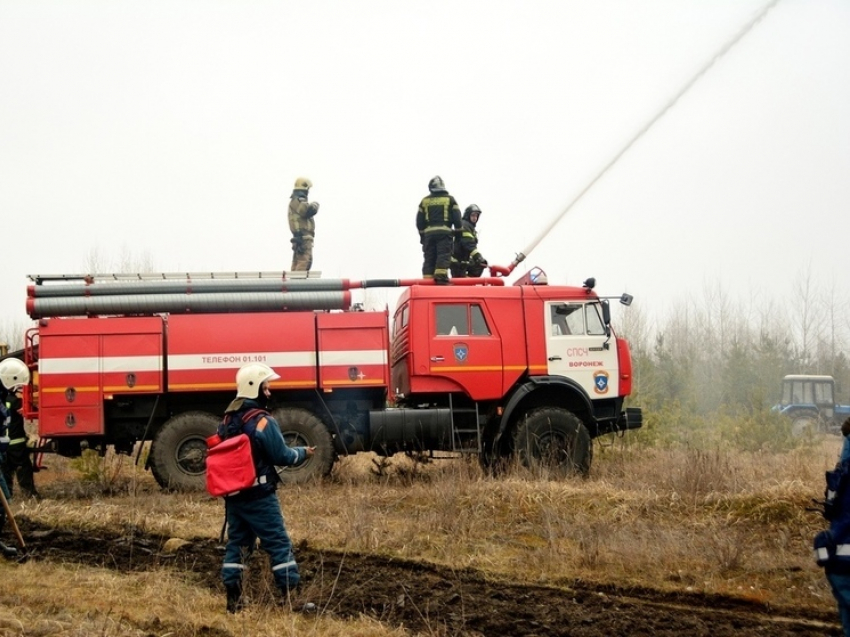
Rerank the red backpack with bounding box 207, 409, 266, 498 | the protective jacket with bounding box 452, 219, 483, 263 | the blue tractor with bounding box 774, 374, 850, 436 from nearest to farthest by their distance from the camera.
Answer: the red backpack with bounding box 207, 409, 266, 498 < the protective jacket with bounding box 452, 219, 483, 263 < the blue tractor with bounding box 774, 374, 850, 436

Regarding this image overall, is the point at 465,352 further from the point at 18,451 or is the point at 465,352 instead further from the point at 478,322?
the point at 18,451

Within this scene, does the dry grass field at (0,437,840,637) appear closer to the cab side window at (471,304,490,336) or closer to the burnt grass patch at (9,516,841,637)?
the burnt grass patch at (9,516,841,637)

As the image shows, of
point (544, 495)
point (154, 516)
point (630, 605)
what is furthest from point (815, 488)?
point (154, 516)

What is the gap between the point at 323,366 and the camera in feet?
40.0

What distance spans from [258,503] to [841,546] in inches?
151

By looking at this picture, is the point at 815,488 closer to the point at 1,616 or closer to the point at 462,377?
the point at 462,377

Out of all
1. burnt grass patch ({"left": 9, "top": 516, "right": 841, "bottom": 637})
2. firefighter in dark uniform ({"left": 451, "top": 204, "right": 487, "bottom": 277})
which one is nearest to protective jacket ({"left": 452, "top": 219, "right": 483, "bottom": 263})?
firefighter in dark uniform ({"left": 451, "top": 204, "right": 487, "bottom": 277})

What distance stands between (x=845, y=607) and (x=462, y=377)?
808 centimetres

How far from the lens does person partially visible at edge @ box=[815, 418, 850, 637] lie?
4.40 metres

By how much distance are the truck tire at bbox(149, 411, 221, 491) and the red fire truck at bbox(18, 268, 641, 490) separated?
0.07 feet

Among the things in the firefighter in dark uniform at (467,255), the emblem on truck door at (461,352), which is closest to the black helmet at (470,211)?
the firefighter in dark uniform at (467,255)

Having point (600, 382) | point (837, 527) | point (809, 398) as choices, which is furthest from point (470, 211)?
point (809, 398)

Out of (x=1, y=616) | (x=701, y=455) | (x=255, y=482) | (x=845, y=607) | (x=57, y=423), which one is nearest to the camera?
(x=845, y=607)

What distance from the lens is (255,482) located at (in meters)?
6.10
